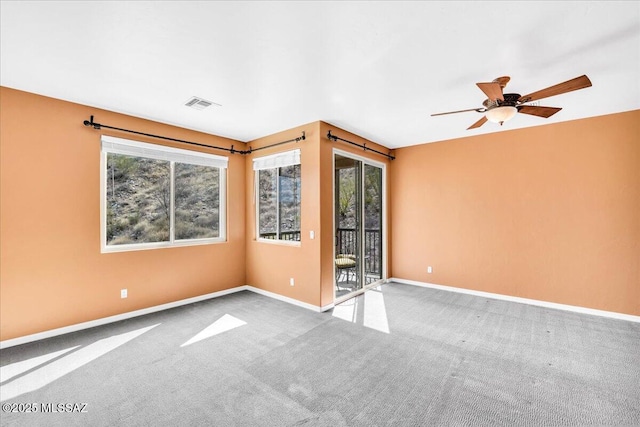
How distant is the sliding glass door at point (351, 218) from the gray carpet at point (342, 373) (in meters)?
1.19

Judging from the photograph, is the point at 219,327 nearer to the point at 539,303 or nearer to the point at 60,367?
the point at 60,367

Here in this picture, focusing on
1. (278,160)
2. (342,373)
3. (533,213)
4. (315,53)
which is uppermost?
(315,53)

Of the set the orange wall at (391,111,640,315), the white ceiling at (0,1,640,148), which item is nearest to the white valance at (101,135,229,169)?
the white ceiling at (0,1,640,148)

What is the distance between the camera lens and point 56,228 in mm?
3129

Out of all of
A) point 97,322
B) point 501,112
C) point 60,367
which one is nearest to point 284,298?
Result: point 97,322

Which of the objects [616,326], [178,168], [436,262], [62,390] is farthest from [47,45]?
[616,326]

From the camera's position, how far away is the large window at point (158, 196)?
3.62 meters

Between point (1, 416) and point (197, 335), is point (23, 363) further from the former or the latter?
point (197, 335)

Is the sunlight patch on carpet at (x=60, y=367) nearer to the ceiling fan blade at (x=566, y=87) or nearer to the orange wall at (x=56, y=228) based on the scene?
the orange wall at (x=56, y=228)

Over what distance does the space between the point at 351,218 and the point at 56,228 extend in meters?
3.87

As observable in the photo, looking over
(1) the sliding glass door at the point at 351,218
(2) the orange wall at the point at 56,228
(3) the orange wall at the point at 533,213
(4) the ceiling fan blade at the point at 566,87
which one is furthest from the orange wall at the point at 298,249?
Result: (4) the ceiling fan blade at the point at 566,87

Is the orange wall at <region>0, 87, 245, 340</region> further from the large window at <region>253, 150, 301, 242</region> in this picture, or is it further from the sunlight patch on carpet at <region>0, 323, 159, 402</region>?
the large window at <region>253, 150, 301, 242</region>

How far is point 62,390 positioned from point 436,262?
5.06 meters

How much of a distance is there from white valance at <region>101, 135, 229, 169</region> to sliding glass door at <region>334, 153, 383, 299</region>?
6.56ft
